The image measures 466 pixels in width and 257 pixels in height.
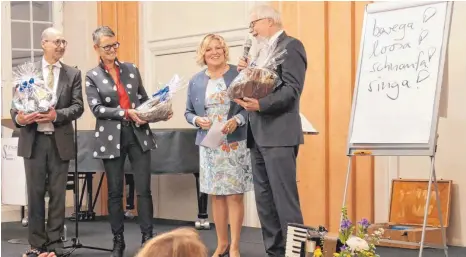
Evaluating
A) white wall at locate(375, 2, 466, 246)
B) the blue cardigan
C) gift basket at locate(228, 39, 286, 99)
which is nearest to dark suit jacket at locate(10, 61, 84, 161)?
the blue cardigan

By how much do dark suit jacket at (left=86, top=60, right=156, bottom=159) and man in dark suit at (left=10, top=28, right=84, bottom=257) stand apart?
119mm

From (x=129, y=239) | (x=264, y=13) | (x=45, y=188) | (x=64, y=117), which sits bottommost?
(x=129, y=239)

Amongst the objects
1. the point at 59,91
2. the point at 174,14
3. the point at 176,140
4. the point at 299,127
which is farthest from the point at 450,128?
the point at 174,14

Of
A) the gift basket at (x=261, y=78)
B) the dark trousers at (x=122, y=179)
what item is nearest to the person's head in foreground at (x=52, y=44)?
the dark trousers at (x=122, y=179)

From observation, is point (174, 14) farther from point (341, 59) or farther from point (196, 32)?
point (341, 59)

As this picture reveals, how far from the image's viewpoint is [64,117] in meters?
3.71

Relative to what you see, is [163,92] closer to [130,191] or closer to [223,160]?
[223,160]

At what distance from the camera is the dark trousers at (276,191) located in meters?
3.20

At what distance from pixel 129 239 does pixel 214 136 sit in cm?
152

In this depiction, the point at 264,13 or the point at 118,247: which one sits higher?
the point at 264,13

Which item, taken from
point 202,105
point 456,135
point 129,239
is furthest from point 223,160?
point 456,135

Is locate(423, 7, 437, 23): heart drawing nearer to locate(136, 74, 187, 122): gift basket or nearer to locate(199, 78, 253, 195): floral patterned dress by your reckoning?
locate(199, 78, 253, 195): floral patterned dress

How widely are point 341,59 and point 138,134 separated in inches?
64.6

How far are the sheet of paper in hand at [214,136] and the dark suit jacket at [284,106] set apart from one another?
0.29 m
